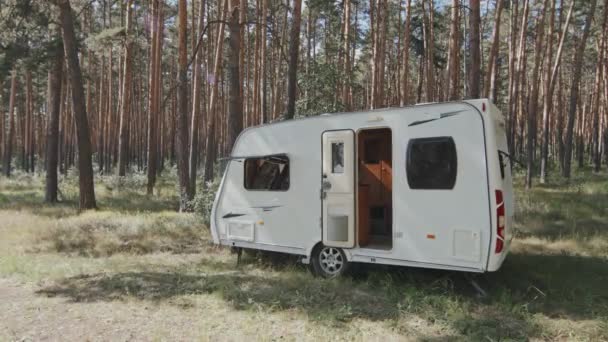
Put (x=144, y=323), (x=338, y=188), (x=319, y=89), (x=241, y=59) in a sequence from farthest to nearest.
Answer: (x=241, y=59) < (x=319, y=89) < (x=338, y=188) < (x=144, y=323)

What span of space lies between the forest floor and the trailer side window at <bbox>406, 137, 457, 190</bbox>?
1521 mm

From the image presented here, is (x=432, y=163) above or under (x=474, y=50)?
under

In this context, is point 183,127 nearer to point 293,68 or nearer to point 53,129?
point 293,68

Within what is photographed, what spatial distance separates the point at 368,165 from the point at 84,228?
23.0ft

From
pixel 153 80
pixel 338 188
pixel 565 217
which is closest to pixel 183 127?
pixel 153 80

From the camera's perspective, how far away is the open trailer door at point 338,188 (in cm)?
659

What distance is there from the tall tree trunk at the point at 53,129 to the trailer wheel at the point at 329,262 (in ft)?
41.5

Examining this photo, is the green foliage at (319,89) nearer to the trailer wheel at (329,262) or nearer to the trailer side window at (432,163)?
the trailer wheel at (329,262)

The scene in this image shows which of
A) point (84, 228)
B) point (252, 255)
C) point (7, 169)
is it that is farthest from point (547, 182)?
point (7, 169)


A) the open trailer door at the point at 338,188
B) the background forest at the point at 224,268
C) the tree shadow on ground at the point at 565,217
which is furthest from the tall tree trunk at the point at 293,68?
the tree shadow on ground at the point at 565,217

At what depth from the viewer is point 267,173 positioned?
7.54 meters

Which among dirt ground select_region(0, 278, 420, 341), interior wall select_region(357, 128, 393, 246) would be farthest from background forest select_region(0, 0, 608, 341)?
interior wall select_region(357, 128, 393, 246)

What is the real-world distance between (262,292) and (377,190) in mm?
2885

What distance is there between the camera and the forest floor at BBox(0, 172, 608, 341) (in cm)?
494
